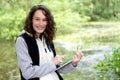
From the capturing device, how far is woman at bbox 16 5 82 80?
5.70 feet

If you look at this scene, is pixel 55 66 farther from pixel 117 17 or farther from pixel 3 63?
pixel 117 17

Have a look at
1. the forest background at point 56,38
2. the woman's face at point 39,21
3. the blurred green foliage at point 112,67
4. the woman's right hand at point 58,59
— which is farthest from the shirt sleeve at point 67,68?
the forest background at point 56,38

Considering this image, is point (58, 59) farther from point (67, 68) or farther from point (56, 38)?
point (56, 38)

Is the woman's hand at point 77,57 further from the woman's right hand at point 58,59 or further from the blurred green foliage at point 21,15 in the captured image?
the blurred green foliage at point 21,15

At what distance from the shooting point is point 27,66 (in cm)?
173

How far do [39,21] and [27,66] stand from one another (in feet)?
0.82

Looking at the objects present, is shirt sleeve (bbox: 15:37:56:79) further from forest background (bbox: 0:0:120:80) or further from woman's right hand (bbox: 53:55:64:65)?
forest background (bbox: 0:0:120:80)

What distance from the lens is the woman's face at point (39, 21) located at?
5.88 ft

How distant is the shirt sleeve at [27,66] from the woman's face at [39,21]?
0.11 m

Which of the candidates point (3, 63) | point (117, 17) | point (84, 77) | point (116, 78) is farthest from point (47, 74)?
point (117, 17)

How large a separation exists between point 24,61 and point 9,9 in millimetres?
7264

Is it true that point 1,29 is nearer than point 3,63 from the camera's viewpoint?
No

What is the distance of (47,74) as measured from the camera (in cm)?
179

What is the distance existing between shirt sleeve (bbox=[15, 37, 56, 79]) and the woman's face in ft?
0.35
